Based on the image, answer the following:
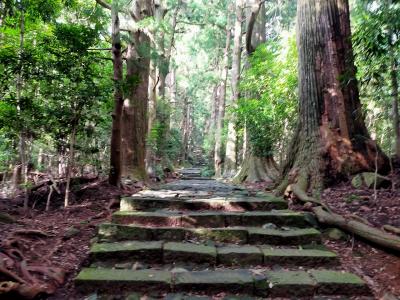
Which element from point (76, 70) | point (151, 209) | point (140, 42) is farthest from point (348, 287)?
point (140, 42)

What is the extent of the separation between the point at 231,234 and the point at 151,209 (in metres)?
1.35

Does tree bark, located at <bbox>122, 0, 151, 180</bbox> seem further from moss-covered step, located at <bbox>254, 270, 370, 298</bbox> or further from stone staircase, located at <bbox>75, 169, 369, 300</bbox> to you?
moss-covered step, located at <bbox>254, 270, 370, 298</bbox>

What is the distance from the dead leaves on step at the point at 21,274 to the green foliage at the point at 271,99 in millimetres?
7302

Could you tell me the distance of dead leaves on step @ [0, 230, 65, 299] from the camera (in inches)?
116

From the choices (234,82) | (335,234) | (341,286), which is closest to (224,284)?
(341,286)

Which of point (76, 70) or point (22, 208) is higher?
point (76, 70)

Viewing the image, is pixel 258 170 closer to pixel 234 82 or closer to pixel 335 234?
pixel 234 82

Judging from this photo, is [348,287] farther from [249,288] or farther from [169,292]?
[169,292]

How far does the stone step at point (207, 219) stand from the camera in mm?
4508

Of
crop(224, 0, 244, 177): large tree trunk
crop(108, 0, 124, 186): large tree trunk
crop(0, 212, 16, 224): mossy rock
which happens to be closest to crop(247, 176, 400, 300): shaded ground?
crop(108, 0, 124, 186): large tree trunk

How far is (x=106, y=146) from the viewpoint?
10.7 metres

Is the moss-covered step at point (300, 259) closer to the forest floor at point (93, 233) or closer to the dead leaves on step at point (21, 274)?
the forest floor at point (93, 233)

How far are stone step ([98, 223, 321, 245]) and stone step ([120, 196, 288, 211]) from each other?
843 millimetres

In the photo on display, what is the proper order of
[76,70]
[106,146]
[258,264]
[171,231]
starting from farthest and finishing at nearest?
[106,146], [76,70], [171,231], [258,264]
